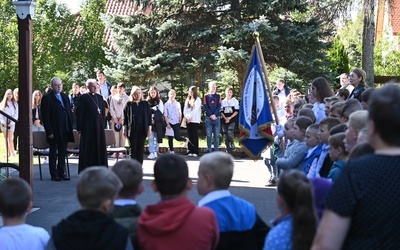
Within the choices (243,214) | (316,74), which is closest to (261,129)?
(243,214)

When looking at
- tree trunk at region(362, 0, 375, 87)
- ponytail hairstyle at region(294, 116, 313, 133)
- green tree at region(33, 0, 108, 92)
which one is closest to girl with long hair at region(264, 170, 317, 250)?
ponytail hairstyle at region(294, 116, 313, 133)

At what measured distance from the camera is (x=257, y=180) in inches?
638

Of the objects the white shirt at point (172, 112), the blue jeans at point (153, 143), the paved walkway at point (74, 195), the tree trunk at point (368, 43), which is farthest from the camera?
the tree trunk at point (368, 43)

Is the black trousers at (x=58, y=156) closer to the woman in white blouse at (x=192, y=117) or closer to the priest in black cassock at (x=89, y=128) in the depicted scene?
the priest in black cassock at (x=89, y=128)

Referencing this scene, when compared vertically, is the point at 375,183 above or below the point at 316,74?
below

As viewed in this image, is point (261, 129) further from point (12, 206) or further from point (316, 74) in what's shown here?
point (316, 74)

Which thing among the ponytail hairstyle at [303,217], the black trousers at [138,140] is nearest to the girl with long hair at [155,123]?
the black trousers at [138,140]

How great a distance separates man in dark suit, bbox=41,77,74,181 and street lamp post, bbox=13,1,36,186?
4282mm

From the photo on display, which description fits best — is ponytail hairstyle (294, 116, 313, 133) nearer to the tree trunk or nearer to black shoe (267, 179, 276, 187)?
black shoe (267, 179, 276, 187)

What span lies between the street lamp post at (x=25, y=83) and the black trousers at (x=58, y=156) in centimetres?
434

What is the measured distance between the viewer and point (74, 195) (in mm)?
13820

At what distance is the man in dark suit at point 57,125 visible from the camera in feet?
51.4

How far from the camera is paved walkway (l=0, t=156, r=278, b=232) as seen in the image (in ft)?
37.6

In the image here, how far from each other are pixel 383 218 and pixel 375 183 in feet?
0.64
